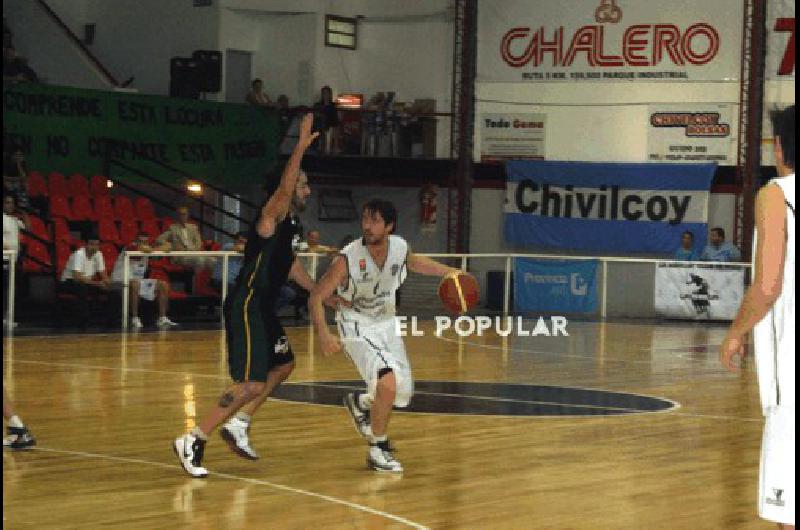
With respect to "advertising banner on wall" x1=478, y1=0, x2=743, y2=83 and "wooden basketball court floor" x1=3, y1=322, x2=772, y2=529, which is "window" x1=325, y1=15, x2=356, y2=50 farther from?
"wooden basketball court floor" x1=3, y1=322, x2=772, y2=529

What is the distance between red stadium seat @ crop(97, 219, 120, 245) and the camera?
23.0 metres

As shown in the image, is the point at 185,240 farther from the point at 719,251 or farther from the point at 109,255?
the point at 719,251

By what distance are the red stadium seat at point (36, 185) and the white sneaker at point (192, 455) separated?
15.0 meters

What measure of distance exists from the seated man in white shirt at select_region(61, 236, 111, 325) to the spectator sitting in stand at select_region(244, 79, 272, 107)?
26.9 feet

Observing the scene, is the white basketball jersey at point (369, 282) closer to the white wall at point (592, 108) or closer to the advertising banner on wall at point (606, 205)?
the advertising banner on wall at point (606, 205)

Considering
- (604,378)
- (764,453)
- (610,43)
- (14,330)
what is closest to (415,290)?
(610,43)

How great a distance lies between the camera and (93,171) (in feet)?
81.9

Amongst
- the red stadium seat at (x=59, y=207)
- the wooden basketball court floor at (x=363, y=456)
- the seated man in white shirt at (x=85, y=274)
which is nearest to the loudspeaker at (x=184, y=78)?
the red stadium seat at (x=59, y=207)

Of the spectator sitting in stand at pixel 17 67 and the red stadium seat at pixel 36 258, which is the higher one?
the spectator sitting in stand at pixel 17 67

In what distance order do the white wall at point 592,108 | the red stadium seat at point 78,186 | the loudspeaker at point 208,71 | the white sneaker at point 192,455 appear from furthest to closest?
1. the white wall at point 592,108
2. the loudspeaker at point 208,71
3. the red stadium seat at point 78,186
4. the white sneaker at point 192,455

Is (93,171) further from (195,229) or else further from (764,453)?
(764,453)

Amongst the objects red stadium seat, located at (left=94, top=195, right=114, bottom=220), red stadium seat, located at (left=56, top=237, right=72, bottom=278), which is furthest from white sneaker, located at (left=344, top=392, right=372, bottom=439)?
red stadium seat, located at (left=94, top=195, right=114, bottom=220)

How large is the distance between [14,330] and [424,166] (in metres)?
11.5

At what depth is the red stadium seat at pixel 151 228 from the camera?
23500 millimetres
